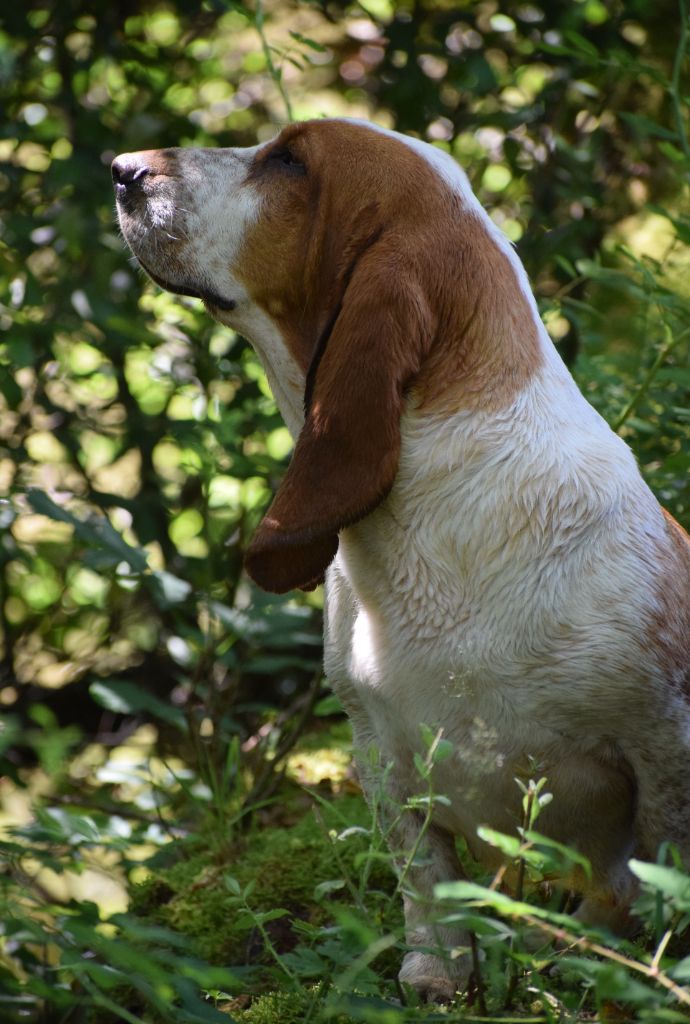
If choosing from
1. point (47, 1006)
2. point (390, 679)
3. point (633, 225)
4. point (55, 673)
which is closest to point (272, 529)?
point (390, 679)

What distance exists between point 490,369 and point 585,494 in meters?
0.32

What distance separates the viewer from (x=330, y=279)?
2.87m

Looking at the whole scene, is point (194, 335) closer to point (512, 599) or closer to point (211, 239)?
point (211, 239)

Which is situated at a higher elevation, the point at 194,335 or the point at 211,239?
the point at 211,239

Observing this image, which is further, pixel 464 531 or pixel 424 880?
pixel 424 880

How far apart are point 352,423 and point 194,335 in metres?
2.19

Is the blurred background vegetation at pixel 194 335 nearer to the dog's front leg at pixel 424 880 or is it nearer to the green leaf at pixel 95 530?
the green leaf at pixel 95 530

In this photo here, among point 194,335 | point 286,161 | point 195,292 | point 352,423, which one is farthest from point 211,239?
point 194,335

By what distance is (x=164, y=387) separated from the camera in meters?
5.57

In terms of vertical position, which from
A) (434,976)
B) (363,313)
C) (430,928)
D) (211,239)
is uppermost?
(363,313)

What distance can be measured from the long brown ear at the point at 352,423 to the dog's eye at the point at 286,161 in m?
0.40

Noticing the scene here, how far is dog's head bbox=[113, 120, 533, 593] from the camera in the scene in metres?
2.65

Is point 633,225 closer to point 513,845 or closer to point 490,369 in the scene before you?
point 490,369

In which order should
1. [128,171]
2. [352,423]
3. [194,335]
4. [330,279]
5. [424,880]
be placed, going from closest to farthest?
1. [352,423]
2. [330,279]
3. [424,880]
4. [128,171]
5. [194,335]
